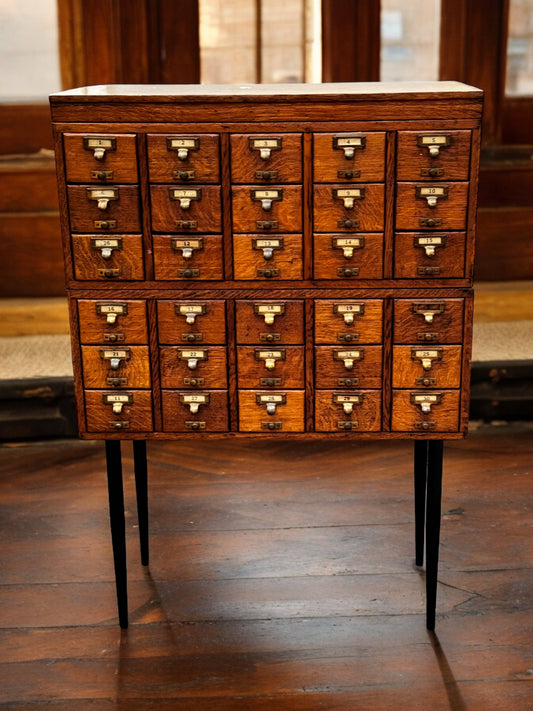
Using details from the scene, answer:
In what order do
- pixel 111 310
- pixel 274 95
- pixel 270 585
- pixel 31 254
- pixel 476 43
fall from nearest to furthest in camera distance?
1. pixel 274 95
2. pixel 111 310
3. pixel 270 585
4. pixel 476 43
5. pixel 31 254

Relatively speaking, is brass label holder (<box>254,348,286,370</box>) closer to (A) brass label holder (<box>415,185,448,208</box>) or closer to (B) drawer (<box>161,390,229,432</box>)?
(B) drawer (<box>161,390,229,432</box>)

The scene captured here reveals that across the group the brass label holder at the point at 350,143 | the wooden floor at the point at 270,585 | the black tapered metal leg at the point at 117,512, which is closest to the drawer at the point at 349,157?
the brass label holder at the point at 350,143

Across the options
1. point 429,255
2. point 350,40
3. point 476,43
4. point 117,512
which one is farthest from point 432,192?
point 476,43

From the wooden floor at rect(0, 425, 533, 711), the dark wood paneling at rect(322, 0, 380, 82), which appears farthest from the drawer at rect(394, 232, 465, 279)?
the dark wood paneling at rect(322, 0, 380, 82)

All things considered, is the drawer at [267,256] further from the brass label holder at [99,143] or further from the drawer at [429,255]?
the brass label holder at [99,143]

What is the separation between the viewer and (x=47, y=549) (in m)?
2.83

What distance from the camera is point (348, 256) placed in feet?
6.82

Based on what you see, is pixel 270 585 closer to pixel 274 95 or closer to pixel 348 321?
pixel 348 321

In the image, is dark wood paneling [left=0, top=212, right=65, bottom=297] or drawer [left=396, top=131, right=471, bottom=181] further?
dark wood paneling [left=0, top=212, right=65, bottom=297]

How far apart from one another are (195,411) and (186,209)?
453 millimetres

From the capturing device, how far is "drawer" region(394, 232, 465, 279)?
2.07 metres

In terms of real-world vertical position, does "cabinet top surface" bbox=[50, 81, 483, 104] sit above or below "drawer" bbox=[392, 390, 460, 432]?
above

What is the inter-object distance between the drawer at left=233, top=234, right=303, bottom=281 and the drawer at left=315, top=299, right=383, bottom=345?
10 centimetres

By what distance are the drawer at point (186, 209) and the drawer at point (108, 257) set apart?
2.8 inches
